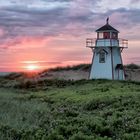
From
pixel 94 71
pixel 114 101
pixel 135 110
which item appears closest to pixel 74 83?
pixel 94 71

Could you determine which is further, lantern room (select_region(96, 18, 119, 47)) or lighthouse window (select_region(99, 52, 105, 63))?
lighthouse window (select_region(99, 52, 105, 63))

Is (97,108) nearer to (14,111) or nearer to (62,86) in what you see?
(14,111)

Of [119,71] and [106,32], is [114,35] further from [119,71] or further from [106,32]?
[119,71]

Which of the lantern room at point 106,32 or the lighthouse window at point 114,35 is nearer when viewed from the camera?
the lantern room at point 106,32

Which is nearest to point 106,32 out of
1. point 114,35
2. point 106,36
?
point 106,36

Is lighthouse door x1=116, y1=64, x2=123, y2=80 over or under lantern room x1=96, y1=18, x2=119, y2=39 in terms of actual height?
under

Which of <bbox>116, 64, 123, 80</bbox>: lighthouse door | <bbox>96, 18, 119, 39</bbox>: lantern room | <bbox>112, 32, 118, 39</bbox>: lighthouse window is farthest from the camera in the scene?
<bbox>116, 64, 123, 80</bbox>: lighthouse door

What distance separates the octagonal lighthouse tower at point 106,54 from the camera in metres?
49.0

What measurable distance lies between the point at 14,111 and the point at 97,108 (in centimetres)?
537

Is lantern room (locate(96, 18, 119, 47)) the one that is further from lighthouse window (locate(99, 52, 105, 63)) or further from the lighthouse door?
the lighthouse door

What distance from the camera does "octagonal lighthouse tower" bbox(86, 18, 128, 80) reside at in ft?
161

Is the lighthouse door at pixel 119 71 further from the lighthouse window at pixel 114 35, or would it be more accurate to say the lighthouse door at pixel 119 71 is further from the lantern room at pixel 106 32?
the lantern room at pixel 106 32

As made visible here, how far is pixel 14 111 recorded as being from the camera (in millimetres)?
17141

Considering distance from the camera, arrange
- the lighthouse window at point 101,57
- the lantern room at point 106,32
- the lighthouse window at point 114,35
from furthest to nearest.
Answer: the lighthouse window at point 101,57 < the lighthouse window at point 114,35 < the lantern room at point 106,32
